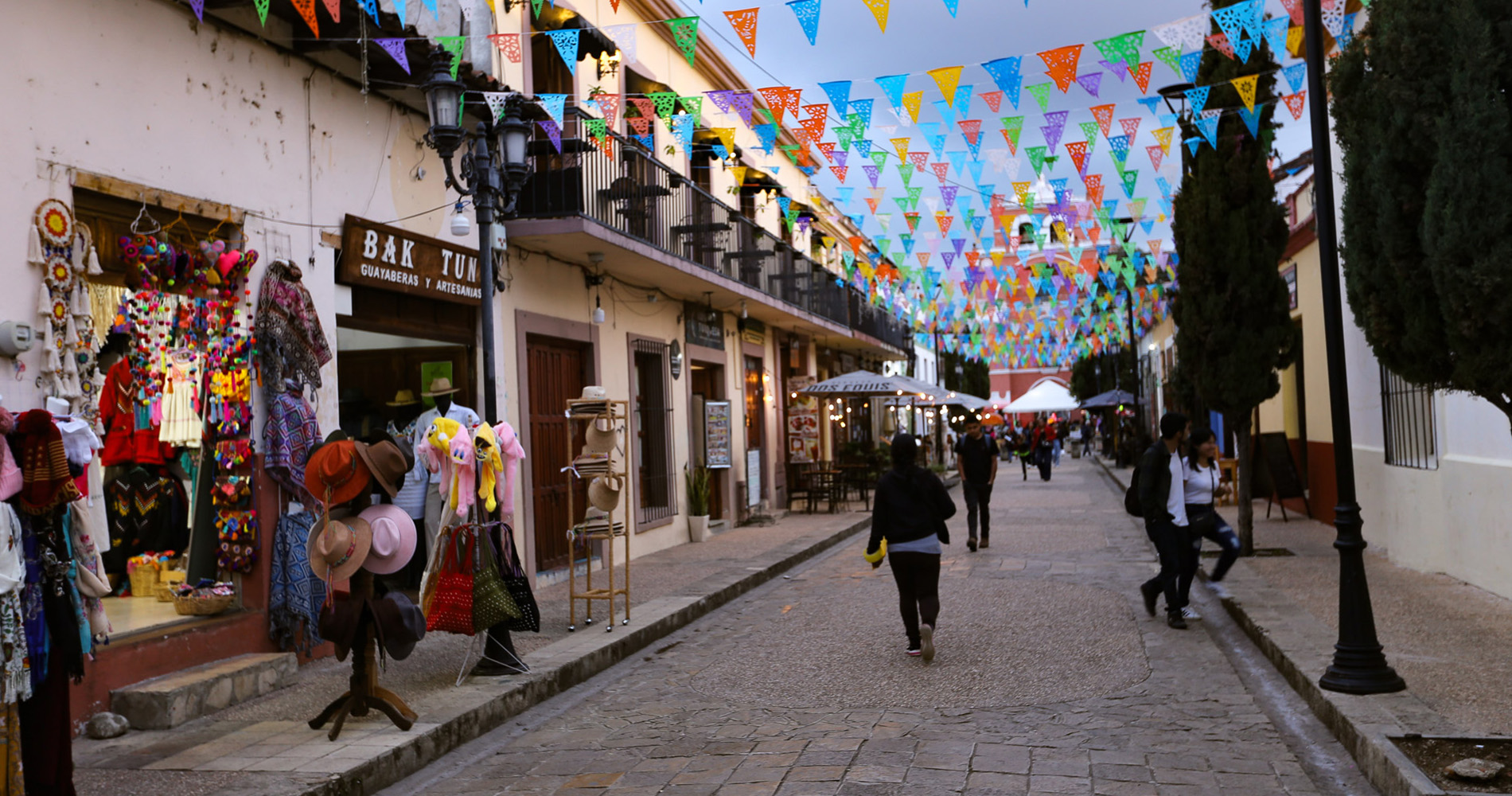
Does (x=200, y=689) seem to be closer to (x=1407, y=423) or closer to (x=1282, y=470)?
(x=1407, y=423)

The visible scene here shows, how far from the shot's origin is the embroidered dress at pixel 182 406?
26.4 ft

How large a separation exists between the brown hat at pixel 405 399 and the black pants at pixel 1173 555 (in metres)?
6.68

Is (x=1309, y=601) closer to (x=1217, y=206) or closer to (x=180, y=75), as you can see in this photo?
(x=1217, y=206)

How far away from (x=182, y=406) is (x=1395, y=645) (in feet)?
26.8

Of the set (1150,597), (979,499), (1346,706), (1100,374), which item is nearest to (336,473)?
(1346,706)

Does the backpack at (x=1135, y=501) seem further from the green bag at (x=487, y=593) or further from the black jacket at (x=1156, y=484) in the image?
the green bag at (x=487, y=593)

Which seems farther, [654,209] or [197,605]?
[654,209]

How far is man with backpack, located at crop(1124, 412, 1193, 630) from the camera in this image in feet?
30.9

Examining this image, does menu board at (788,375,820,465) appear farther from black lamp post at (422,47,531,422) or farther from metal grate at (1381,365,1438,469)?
black lamp post at (422,47,531,422)

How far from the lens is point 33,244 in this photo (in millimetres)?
6383

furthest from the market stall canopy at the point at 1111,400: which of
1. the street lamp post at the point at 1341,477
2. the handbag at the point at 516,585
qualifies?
the handbag at the point at 516,585

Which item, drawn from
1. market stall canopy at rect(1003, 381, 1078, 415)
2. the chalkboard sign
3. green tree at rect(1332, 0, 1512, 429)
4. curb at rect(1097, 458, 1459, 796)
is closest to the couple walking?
curb at rect(1097, 458, 1459, 796)

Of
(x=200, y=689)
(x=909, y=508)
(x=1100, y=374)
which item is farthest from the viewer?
(x=1100, y=374)

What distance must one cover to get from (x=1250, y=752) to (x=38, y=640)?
17.9 feet
